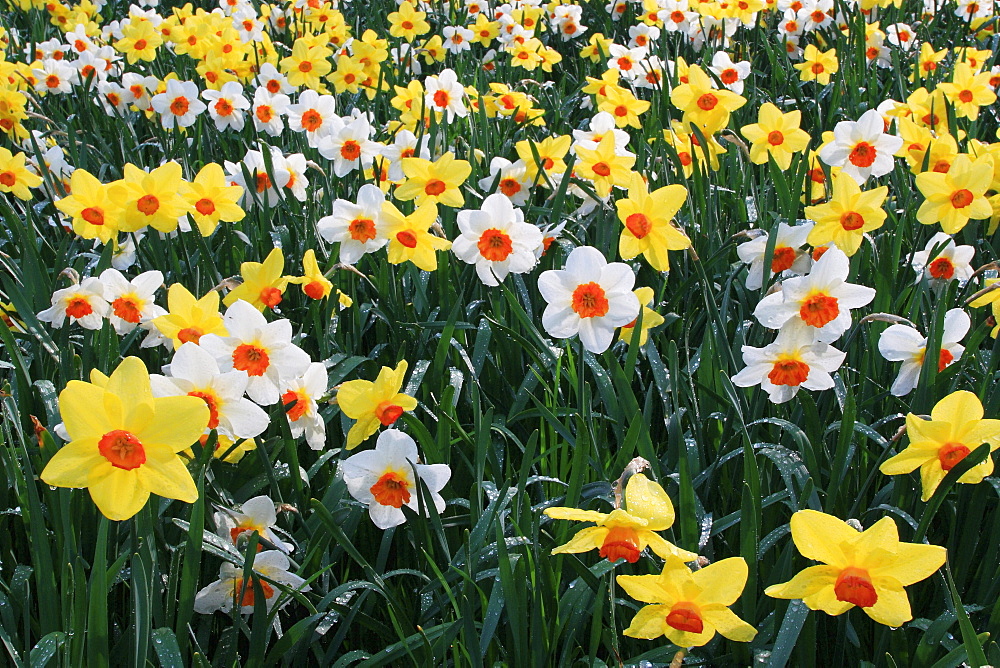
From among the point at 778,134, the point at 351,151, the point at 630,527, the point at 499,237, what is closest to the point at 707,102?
the point at 778,134

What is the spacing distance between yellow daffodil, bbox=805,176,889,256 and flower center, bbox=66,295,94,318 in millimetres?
1590

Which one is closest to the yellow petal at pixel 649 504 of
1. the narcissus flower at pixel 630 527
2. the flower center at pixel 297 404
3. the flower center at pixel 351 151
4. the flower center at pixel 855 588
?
the narcissus flower at pixel 630 527

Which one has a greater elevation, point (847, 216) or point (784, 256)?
point (847, 216)

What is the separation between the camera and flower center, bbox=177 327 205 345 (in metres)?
1.63

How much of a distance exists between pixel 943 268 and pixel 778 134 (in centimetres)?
68

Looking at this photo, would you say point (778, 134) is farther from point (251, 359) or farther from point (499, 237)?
point (251, 359)

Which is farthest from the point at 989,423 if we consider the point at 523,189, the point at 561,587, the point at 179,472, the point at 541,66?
the point at 541,66

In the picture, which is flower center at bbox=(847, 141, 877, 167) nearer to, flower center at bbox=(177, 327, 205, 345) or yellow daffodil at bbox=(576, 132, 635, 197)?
yellow daffodil at bbox=(576, 132, 635, 197)

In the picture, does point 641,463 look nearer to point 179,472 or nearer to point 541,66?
point 179,472

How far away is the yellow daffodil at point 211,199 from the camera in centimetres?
216

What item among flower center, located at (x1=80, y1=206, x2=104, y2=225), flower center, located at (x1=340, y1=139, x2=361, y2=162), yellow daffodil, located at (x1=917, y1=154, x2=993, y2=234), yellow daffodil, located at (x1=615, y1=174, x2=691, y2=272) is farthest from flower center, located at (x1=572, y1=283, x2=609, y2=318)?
flower center, located at (x1=340, y1=139, x2=361, y2=162)

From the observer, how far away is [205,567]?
1.53 meters

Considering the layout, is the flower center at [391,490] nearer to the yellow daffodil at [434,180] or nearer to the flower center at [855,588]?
the flower center at [855,588]

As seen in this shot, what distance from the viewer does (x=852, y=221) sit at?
1.88 m
